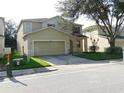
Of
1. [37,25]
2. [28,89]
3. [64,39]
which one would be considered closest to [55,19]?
[37,25]

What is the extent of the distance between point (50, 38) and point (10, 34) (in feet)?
96.8

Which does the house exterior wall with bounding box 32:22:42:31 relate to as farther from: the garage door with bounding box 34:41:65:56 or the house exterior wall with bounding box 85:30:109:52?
the house exterior wall with bounding box 85:30:109:52

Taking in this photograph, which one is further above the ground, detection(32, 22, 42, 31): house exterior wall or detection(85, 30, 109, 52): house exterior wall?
detection(32, 22, 42, 31): house exterior wall

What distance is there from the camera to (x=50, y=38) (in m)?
30.3

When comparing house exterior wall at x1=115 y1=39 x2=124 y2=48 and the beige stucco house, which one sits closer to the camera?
the beige stucco house

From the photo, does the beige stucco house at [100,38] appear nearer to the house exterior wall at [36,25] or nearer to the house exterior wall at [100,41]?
the house exterior wall at [100,41]

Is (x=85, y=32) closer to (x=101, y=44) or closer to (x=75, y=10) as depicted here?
(x=101, y=44)

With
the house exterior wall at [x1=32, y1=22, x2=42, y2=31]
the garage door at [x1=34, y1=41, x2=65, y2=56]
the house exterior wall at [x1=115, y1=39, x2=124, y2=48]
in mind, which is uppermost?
the house exterior wall at [x1=32, y1=22, x2=42, y2=31]

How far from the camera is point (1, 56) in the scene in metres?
25.0

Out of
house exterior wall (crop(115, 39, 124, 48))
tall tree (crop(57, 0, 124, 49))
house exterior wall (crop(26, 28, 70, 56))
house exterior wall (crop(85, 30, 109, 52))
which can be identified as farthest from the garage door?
house exterior wall (crop(115, 39, 124, 48))

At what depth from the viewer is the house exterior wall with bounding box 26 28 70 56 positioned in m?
28.8

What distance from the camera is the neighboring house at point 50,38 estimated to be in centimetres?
2911

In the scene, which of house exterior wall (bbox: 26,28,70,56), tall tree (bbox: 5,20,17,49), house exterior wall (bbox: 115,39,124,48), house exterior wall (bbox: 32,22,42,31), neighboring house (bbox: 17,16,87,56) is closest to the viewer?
house exterior wall (bbox: 26,28,70,56)

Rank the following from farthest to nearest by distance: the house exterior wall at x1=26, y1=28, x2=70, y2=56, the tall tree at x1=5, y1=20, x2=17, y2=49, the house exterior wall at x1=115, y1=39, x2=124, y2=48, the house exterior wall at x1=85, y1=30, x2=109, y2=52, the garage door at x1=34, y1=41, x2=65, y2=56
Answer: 1. the tall tree at x1=5, y1=20, x2=17, y2=49
2. the house exterior wall at x1=115, y1=39, x2=124, y2=48
3. the house exterior wall at x1=85, y1=30, x2=109, y2=52
4. the garage door at x1=34, y1=41, x2=65, y2=56
5. the house exterior wall at x1=26, y1=28, x2=70, y2=56
